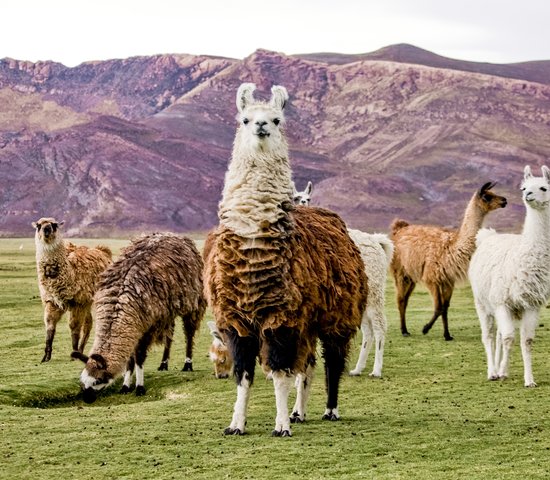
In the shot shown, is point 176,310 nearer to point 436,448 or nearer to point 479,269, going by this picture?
point 479,269

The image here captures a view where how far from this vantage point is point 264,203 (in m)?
9.02

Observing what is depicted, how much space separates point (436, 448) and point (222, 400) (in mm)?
3819

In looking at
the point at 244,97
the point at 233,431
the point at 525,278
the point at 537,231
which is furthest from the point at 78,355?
the point at 537,231

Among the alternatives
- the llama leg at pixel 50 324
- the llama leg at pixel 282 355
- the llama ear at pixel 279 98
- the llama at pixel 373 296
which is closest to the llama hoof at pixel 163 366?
the llama leg at pixel 50 324

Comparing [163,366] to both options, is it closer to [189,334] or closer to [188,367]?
[188,367]

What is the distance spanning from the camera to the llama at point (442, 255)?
18219 mm

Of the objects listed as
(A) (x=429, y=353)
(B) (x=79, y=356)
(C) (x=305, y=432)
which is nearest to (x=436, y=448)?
(C) (x=305, y=432)

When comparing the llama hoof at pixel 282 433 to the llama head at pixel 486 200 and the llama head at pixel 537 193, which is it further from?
the llama head at pixel 486 200

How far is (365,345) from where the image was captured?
13.8 metres

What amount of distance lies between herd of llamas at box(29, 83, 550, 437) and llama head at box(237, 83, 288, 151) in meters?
0.02

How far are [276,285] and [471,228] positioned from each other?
10.4 metres

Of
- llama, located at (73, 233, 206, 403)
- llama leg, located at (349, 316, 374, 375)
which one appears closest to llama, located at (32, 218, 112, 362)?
llama, located at (73, 233, 206, 403)

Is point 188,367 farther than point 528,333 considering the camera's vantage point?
Yes

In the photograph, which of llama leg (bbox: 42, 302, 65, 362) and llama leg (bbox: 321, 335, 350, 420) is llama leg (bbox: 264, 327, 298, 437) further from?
llama leg (bbox: 42, 302, 65, 362)
